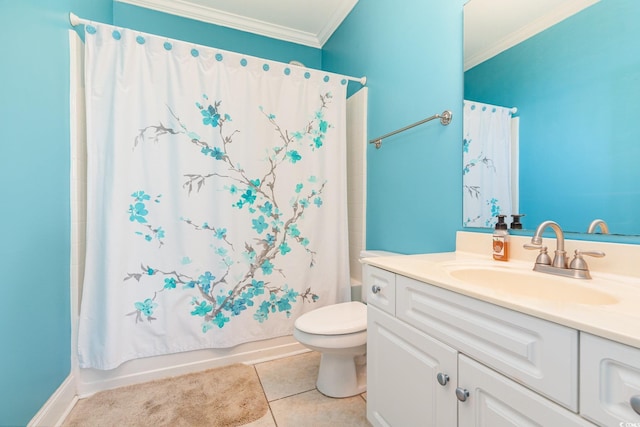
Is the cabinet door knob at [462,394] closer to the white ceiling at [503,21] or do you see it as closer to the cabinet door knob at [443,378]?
the cabinet door knob at [443,378]

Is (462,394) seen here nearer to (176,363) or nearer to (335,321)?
(335,321)

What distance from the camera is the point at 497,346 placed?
650 millimetres

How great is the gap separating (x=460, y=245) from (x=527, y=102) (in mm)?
627

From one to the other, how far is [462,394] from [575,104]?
966 millimetres

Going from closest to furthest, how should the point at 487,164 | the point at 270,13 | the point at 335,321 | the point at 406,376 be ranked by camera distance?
the point at 406,376 → the point at 487,164 → the point at 335,321 → the point at 270,13

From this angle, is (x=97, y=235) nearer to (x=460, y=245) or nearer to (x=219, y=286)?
(x=219, y=286)

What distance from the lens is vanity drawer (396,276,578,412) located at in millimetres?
522

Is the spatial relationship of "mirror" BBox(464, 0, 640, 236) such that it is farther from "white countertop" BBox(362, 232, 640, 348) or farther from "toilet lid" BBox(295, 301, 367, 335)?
"toilet lid" BBox(295, 301, 367, 335)

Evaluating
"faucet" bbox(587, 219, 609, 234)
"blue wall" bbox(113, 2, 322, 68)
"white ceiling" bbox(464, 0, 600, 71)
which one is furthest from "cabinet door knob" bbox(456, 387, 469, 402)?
"blue wall" bbox(113, 2, 322, 68)

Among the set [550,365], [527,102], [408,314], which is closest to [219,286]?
[408,314]

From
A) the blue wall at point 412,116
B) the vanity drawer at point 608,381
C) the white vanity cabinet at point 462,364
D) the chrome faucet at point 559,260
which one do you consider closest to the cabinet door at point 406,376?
the white vanity cabinet at point 462,364

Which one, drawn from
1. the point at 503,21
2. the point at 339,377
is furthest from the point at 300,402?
the point at 503,21

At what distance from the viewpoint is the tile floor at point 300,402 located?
129cm

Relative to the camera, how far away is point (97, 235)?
1.49 m
